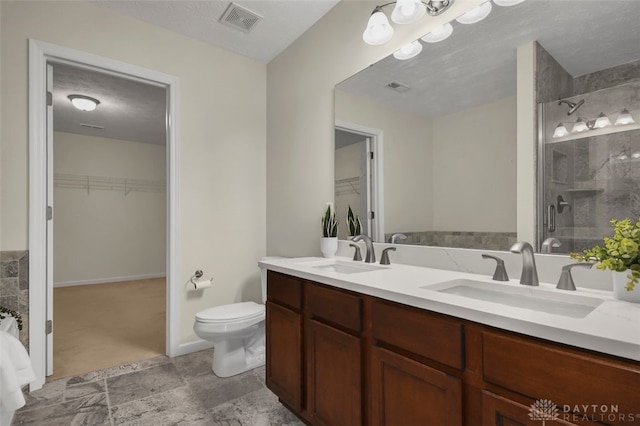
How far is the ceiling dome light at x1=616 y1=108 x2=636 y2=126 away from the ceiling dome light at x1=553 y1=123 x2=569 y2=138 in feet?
0.50

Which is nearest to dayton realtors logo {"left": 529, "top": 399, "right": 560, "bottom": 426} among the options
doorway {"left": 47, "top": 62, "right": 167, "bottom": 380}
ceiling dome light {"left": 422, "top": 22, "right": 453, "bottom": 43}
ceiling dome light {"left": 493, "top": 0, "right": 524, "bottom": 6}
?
ceiling dome light {"left": 493, "top": 0, "right": 524, "bottom": 6}

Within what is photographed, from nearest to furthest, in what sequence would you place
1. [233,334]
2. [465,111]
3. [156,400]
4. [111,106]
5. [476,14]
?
1. [476,14]
2. [465,111]
3. [156,400]
4. [233,334]
5. [111,106]

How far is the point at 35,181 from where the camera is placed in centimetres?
207

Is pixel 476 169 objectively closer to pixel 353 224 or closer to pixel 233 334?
pixel 353 224

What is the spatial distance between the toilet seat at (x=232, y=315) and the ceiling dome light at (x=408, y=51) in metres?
1.93

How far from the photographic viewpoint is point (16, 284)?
2018 millimetres

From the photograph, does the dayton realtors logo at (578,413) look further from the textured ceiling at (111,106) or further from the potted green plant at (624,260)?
the textured ceiling at (111,106)

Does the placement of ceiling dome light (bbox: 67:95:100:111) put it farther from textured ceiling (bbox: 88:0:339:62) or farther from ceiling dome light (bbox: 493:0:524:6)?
ceiling dome light (bbox: 493:0:524:6)

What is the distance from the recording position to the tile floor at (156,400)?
1.72 meters

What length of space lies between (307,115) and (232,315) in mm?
1637

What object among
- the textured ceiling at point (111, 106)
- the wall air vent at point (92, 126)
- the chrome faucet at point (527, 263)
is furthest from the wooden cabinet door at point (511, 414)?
the wall air vent at point (92, 126)

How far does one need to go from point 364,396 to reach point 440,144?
1293 millimetres

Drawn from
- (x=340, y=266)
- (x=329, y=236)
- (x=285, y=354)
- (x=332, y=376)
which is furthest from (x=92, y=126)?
(x=332, y=376)

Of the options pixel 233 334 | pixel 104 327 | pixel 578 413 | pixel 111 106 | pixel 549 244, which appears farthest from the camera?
pixel 111 106
